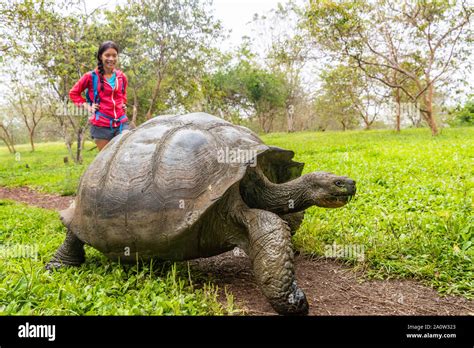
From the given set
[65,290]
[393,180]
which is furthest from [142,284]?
[393,180]

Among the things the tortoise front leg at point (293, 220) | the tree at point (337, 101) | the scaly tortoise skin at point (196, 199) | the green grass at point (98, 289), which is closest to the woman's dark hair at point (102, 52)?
the scaly tortoise skin at point (196, 199)

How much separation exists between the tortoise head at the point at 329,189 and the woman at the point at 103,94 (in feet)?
9.57

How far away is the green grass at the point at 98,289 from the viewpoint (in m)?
2.35

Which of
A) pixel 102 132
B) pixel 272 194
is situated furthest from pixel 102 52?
pixel 272 194

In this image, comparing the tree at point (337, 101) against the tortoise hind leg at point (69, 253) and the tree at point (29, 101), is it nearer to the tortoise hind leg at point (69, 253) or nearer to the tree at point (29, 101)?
the tree at point (29, 101)

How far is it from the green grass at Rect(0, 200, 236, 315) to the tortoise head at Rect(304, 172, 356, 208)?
41.8 inches

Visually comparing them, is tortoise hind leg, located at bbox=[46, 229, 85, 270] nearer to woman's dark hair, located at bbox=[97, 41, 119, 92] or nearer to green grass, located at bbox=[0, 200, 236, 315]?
green grass, located at bbox=[0, 200, 236, 315]

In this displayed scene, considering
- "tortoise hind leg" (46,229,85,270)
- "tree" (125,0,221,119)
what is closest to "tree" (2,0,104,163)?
"tree" (125,0,221,119)

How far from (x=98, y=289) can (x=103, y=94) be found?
2.79 m

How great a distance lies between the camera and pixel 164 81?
671 inches

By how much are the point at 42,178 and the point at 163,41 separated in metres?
6.93

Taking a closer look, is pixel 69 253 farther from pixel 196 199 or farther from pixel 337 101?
pixel 337 101

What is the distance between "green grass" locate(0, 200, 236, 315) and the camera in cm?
235

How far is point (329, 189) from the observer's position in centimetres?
280
